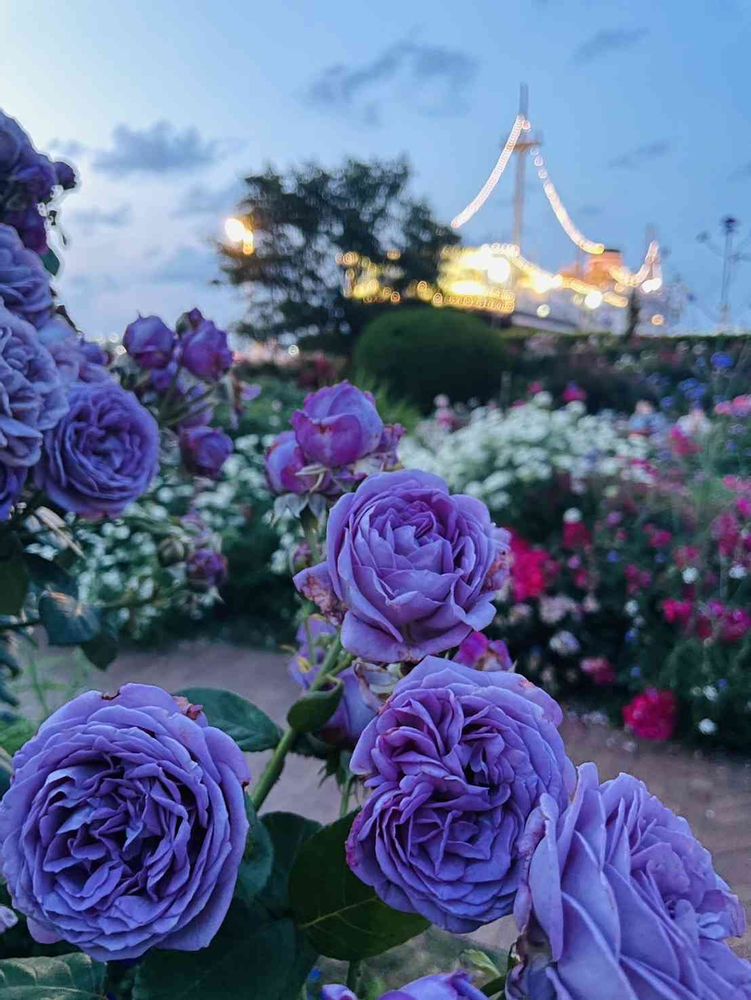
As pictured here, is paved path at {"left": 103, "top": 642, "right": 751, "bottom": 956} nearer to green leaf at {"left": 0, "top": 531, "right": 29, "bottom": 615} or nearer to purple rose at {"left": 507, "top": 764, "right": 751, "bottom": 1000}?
green leaf at {"left": 0, "top": 531, "right": 29, "bottom": 615}

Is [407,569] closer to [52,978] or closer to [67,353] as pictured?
[52,978]

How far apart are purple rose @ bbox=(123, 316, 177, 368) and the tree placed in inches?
812

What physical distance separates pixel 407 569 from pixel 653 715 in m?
3.31

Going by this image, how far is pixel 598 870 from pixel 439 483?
0.87 ft

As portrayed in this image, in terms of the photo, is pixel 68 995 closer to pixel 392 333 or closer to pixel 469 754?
pixel 469 754

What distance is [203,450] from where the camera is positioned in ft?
3.65

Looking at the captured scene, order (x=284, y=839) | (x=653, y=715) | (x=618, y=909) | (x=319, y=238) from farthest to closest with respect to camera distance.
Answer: (x=319, y=238), (x=653, y=715), (x=284, y=839), (x=618, y=909)

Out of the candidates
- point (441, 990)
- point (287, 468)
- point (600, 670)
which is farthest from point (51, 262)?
point (600, 670)

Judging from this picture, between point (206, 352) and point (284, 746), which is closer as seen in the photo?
point (284, 746)

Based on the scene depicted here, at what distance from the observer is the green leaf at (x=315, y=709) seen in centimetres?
57

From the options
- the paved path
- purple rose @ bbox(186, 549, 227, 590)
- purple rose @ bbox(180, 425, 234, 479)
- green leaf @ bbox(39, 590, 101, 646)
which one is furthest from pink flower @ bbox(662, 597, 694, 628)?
green leaf @ bbox(39, 590, 101, 646)

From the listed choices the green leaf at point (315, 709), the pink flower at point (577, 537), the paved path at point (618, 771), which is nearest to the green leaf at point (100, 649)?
the green leaf at point (315, 709)

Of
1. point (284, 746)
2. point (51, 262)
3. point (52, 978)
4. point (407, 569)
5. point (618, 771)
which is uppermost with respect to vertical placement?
point (51, 262)

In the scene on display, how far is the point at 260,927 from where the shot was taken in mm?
521
